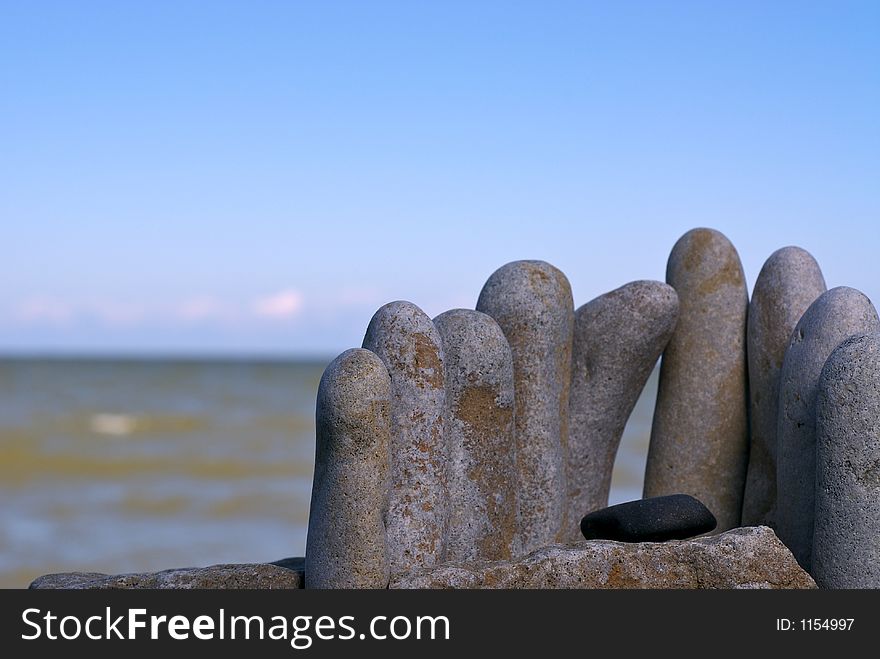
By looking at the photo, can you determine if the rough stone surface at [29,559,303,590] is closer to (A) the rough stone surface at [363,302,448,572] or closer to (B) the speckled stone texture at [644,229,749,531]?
(A) the rough stone surface at [363,302,448,572]

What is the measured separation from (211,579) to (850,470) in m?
3.71

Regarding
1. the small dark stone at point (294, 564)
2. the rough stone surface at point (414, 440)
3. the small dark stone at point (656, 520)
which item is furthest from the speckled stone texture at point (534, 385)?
the small dark stone at point (294, 564)

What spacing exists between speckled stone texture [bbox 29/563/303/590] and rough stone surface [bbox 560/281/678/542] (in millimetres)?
2410

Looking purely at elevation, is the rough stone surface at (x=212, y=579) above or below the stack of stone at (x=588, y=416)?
below

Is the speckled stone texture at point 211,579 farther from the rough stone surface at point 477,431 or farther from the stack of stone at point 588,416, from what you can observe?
the rough stone surface at point 477,431

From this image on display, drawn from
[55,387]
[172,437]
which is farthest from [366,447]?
[55,387]

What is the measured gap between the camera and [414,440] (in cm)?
575

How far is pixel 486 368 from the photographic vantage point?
20.3 ft

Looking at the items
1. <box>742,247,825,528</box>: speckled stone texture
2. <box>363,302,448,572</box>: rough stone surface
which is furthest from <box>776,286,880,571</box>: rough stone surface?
<box>363,302,448,572</box>: rough stone surface

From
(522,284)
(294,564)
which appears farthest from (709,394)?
(294,564)

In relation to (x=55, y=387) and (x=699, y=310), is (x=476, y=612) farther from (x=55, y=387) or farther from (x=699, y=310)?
(x=55, y=387)

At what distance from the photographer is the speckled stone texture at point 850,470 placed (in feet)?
18.0

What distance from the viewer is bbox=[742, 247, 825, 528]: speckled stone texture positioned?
7.29m

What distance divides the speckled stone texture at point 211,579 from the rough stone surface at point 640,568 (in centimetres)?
75
